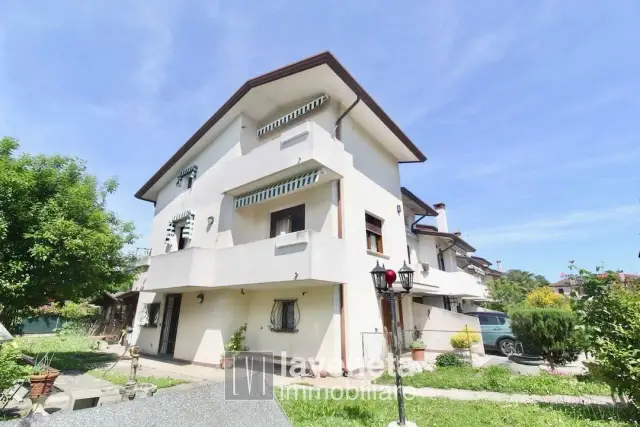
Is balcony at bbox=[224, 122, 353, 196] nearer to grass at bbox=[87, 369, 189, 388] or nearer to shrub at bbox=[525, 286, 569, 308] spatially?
grass at bbox=[87, 369, 189, 388]

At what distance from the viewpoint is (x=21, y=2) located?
846cm

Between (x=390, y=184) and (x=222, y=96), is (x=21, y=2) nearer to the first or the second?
(x=222, y=96)

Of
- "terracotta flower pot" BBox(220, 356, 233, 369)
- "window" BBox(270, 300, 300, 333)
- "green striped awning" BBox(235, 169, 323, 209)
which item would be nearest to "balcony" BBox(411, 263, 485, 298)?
"window" BBox(270, 300, 300, 333)

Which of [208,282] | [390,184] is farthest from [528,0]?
[208,282]

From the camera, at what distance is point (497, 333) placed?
17703 mm

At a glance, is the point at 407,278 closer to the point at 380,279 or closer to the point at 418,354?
the point at 380,279

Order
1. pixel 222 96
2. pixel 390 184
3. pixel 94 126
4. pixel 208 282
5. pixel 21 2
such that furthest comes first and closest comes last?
pixel 390 184 → pixel 222 96 → pixel 208 282 → pixel 94 126 → pixel 21 2

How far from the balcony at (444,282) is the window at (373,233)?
272 centimetres

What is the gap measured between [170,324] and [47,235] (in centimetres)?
905

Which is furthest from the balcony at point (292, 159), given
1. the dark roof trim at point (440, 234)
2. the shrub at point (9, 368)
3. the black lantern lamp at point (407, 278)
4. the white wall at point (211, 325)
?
the dark roof trim at point (440, 234)

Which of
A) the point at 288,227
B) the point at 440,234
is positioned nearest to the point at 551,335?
the point at 440,234

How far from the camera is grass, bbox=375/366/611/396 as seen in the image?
9.09 meters

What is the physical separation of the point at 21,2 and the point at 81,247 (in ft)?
25.9

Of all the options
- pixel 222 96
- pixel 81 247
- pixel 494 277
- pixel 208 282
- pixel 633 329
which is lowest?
pixel 633 329
